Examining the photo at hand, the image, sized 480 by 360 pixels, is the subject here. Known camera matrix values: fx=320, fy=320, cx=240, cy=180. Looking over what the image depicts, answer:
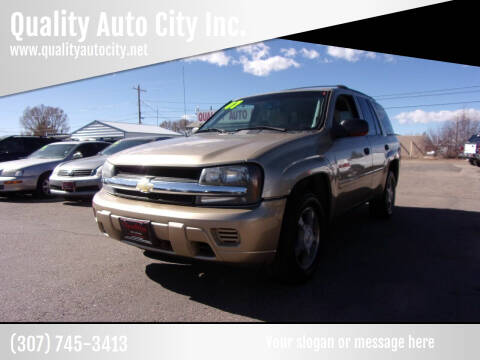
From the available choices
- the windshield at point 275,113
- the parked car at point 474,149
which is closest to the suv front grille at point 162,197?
the windshield at point 275,113

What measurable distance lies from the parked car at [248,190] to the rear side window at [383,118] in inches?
68.3

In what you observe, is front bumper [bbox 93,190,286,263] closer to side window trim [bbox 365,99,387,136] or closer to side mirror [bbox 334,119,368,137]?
side mirror [bbox 334,119,368,137]

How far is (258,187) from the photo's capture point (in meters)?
2.27

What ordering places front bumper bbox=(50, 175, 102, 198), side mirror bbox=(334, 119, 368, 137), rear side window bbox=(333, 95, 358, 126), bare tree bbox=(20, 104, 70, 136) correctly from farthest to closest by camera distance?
bare tree bbox=(20, 104, 70, 136), front bumper bbox=(50, 175, 102, 198), rear side window bbox=(333, 95, 358, 126), side mirror bbox=(334, 119, 368, 137)

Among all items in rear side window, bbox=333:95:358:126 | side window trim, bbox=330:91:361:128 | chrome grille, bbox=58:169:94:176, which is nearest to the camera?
side window trim, bbox=330:91:361:128

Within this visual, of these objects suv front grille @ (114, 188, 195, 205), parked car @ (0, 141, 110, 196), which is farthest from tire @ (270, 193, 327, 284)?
parked car @ (0, 141, 110, 196)

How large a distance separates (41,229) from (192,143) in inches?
135

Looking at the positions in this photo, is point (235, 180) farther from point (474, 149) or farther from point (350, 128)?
point (474, 149)

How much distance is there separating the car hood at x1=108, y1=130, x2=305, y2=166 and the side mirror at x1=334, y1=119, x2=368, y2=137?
0.52 meters

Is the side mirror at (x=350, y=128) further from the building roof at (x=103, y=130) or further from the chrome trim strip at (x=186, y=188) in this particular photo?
the building roof at (x=103, y=130)

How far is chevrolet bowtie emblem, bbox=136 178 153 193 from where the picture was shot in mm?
2529

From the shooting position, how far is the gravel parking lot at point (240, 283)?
2404 mm

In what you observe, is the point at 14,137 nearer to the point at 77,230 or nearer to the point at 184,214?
the point at 77,230

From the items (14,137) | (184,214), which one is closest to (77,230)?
(184,214)
